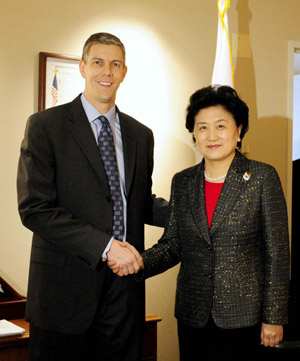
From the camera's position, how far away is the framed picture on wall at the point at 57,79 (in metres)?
3.03

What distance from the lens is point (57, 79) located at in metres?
3.09

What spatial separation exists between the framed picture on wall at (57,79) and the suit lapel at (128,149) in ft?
2.30

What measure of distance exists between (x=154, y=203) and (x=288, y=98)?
181 centimetres

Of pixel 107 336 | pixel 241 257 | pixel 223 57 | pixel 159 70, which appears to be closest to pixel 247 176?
pixel 241 257

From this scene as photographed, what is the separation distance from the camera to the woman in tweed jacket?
6.62 feet

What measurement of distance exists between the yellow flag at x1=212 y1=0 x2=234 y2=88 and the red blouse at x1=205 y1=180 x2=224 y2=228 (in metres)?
0.94

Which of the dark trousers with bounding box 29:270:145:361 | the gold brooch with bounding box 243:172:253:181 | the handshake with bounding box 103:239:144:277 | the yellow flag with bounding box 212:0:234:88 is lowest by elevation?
the dark trousers with bounding box 29:270:145:361

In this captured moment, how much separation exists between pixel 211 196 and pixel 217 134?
0.83 ft

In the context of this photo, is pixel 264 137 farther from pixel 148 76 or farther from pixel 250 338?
pixel 250 338

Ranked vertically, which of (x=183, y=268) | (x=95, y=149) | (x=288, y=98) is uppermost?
(x=288, y=98)

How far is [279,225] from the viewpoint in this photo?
2039 millimetres

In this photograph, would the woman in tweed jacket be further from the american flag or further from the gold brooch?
the american flag

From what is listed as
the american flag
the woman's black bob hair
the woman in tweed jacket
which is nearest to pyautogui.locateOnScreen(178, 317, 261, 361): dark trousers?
the woman in tweed jacket

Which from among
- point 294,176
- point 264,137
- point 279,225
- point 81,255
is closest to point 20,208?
point 81,255
